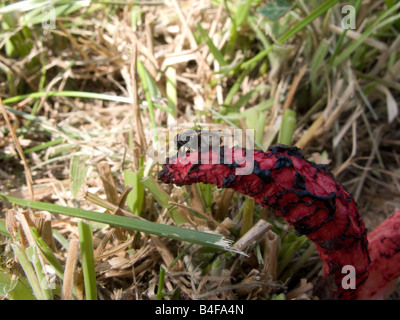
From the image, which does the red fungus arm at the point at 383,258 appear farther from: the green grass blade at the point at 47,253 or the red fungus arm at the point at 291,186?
the green grass blade at the point at 47,253

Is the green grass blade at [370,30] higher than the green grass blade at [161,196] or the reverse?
higher

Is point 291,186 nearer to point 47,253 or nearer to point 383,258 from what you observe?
point 383,258

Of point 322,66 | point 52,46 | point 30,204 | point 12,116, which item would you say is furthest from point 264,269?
point 52,46

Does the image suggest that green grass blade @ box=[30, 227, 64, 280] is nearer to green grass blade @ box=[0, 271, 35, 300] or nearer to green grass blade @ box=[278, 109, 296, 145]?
green grass blade @ box=[0, 271, 35, 300]

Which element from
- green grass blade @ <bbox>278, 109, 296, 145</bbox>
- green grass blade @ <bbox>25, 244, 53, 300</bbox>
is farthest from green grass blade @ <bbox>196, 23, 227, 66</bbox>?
green grass blade @ <bbox>25, 244, 53, 300</bbox>

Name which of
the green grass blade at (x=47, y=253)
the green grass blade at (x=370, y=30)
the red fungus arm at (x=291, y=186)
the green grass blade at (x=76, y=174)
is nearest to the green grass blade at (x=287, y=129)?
the green grass blade at (x=370, y=30)

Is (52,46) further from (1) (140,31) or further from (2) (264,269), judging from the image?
(2) (264,269)
